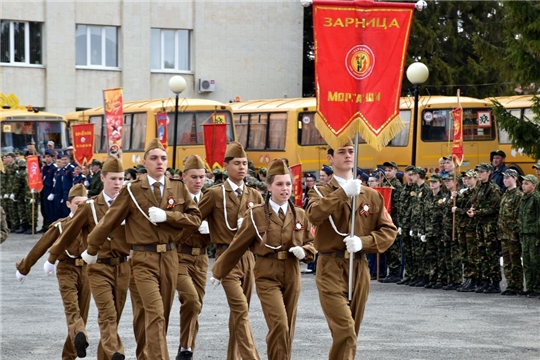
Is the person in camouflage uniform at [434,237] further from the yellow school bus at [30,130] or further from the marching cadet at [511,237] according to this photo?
the yellow school bus at [30,130]

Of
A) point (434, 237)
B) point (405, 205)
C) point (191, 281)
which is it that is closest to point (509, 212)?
point (434, 237)

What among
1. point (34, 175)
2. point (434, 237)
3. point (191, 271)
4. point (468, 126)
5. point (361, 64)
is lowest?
point (434, 237)

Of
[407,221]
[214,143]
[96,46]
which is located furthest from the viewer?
[96,46]

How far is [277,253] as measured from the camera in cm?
1025

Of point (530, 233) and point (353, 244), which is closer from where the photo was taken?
point (353, 244)

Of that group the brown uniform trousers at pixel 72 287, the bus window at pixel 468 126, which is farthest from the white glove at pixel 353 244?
the bus window at pixel 468 126

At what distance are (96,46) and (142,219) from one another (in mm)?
35189

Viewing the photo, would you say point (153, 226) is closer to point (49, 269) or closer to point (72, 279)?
point (72, 279)

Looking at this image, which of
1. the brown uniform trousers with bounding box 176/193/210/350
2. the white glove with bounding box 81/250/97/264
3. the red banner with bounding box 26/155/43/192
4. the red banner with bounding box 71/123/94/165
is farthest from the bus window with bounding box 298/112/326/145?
the white glove with bounding box 81/250/97/264

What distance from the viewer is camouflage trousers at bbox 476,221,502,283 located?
1752 centimetres

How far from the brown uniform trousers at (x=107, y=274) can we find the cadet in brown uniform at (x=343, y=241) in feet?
7.47

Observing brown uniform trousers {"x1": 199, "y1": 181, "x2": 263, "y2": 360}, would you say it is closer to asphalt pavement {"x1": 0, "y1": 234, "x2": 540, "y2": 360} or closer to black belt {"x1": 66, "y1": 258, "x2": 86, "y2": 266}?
asphalt pavement {"x1": 0, "y1": 234, "x2": 540, "y2": 360}

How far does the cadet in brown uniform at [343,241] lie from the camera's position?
930 cm

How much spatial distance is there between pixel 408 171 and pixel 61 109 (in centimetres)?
2777
